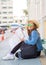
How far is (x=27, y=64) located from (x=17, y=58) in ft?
3.50

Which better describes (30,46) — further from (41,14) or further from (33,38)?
(41,14)

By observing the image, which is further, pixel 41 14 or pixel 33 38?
pixel 41 14

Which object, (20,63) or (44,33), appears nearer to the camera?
(20,63)

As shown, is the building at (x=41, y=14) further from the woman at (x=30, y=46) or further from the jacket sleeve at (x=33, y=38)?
the jacket sleeve at (x=33, y=38)

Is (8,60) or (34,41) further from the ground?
(34,41)

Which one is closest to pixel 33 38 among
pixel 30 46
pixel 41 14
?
pixel 30 46

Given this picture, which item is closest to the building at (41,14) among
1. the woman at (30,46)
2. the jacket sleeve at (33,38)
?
the woman at (30,46)

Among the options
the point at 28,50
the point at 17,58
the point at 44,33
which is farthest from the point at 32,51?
the point at 44,33

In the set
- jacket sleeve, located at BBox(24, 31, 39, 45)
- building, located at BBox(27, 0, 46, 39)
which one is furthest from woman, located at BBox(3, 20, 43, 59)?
building, located at BBox(27, 0, 46, 39)

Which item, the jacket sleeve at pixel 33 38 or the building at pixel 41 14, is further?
the building at pixel 41 14

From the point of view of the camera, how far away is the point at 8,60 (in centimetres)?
596

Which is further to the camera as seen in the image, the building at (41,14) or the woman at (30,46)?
the building at (41,14)

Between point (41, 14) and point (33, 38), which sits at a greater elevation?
point (33, 38)

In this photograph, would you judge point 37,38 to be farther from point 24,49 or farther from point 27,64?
point 27,64
